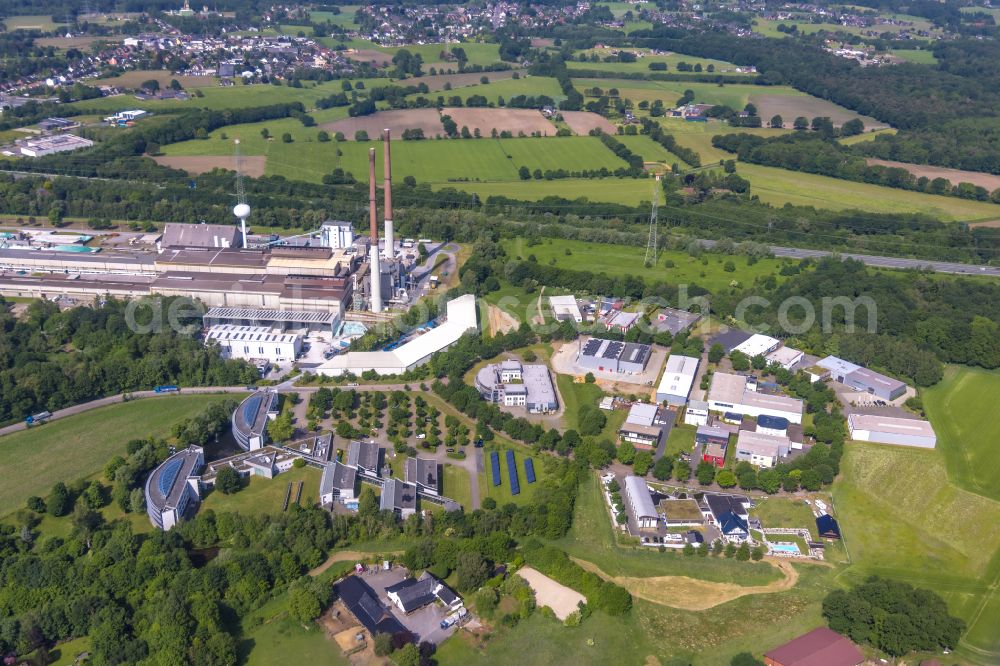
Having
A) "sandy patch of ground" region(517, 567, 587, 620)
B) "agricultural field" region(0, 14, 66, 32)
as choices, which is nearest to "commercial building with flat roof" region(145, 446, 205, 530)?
"sandy patch of ground" region(517, 567, 587, 620)

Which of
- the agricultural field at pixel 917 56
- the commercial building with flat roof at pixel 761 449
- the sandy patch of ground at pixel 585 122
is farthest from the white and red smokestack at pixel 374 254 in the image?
the agricultural field at pixel 917 56

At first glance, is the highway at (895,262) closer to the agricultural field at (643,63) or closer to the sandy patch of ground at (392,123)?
the sandy patch of ground at (392,123)

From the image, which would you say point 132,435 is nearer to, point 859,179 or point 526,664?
point 526,664

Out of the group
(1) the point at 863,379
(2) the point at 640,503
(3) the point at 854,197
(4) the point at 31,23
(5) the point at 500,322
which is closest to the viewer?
(2) the point at 640,503

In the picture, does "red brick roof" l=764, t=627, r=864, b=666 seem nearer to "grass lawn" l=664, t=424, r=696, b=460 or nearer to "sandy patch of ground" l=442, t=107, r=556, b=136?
"grass lawn" l=664, t=424, r=696, b=460

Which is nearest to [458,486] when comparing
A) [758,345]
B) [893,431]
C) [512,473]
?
[512,473]

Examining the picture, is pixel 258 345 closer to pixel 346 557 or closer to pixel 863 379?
pixel 346 557
